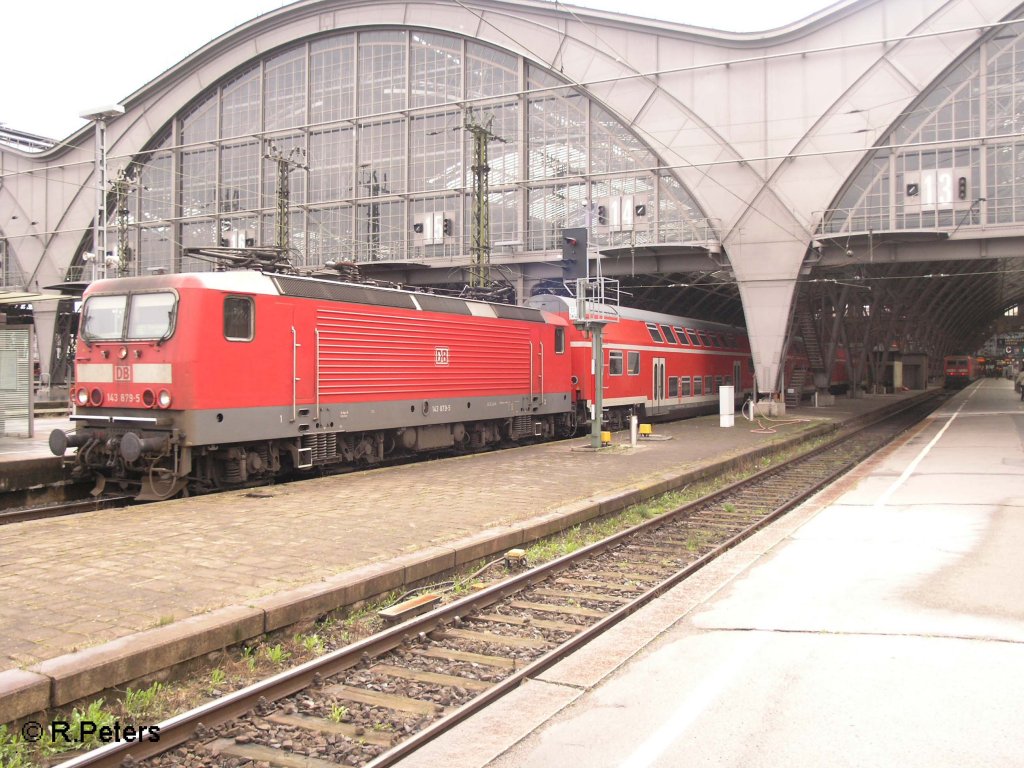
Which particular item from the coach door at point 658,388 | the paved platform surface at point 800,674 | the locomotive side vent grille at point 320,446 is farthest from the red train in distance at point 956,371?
the locomotive side vent grille at point 320,446

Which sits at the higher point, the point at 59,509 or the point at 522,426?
the point at 522,426

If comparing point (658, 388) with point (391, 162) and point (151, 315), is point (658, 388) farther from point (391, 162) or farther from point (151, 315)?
point (391, 162)

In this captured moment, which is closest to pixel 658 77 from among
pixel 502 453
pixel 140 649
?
pixel 502 453

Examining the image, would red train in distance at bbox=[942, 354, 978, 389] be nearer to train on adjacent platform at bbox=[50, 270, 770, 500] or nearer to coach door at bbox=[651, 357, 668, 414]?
coach door at bbox=[651, 357, 668, 414]

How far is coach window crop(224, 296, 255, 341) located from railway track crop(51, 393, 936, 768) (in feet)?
20.5

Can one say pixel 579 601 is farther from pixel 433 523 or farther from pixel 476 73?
pixel 476 73

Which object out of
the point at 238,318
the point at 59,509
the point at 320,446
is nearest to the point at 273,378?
the point at 238,318

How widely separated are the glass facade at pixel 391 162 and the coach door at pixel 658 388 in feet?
29.5

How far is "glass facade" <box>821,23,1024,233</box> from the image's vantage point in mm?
28812

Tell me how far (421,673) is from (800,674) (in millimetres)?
2521

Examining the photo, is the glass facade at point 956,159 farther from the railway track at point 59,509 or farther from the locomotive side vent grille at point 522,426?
the railway track at point 59,509

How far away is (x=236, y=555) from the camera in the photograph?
24.0 feet

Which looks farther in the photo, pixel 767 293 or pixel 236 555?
pixel 767 293

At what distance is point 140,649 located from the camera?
4.75 meters
